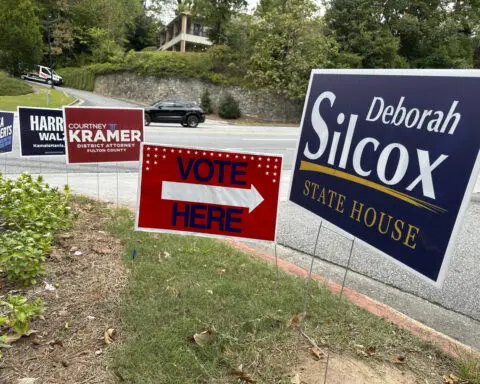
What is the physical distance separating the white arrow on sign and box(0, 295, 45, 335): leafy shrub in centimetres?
117

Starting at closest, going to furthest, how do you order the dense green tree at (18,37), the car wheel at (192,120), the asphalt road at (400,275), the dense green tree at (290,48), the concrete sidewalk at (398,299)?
the concrete sidewalk at (398,299)
the asphalt road at (400,275)
the car wheel at (192,120)
the dense green tree at (290,48)
the dense green tree at (18,37)

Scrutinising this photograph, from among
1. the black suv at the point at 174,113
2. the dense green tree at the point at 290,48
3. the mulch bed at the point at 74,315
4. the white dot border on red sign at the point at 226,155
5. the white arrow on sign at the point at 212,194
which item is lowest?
the black suv at the point at 174,113

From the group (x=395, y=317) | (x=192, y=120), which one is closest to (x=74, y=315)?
(x=395, y=317)

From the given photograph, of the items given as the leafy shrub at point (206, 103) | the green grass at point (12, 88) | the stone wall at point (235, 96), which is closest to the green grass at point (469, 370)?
the stone wall at point (235, 96)

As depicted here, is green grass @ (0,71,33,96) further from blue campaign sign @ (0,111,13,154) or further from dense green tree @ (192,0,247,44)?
blue campaign sign @ (0,111,13,154)

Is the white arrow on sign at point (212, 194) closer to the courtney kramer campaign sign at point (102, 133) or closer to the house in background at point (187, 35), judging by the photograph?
the courtney kramer campaign sign at point (102, 133)

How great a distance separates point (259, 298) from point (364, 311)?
0.89 m

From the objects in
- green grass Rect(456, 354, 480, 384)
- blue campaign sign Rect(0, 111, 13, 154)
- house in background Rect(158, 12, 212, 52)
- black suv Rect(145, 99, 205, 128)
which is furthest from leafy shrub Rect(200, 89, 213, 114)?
green grass Rect(456, 354, 480, 384)

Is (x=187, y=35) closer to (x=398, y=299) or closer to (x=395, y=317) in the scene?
(x=398, y=299)

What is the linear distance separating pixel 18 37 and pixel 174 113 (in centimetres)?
2277

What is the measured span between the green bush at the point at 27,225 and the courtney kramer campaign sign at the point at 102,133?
0.65m

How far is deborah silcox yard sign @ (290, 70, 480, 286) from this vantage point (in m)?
1.76

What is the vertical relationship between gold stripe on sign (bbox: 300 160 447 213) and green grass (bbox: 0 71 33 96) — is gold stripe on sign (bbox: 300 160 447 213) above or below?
above

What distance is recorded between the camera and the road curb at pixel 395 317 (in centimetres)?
288
